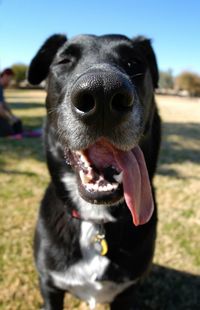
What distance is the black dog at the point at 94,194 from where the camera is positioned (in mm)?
1938

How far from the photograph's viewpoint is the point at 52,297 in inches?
98.4

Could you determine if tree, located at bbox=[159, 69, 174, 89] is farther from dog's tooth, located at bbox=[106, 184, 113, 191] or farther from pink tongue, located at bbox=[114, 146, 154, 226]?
dog's tooth, located at bbox=[106, 184, 113, 191]

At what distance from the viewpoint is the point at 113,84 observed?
1.45 m

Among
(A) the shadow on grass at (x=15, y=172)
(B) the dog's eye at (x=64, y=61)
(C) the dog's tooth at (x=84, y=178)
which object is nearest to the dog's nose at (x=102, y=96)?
(C) the dog's tooth at (x=84, y=178)

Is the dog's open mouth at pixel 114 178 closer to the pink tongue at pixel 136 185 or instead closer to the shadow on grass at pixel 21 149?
the pink tongue at pixel 136 185

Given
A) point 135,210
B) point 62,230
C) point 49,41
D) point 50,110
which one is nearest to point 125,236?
point 62,230

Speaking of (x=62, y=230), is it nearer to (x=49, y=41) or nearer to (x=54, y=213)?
(x=54, y=213)

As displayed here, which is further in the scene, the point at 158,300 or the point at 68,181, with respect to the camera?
the point at 158,300

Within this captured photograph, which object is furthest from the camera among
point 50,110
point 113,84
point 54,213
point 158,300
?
point 158,300

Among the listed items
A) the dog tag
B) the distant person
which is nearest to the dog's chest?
the dog tag

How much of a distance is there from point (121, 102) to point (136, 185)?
52cm

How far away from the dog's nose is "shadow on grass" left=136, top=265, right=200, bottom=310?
191 cm

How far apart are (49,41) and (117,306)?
1.88m

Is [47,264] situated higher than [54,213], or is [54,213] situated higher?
[54,213]
